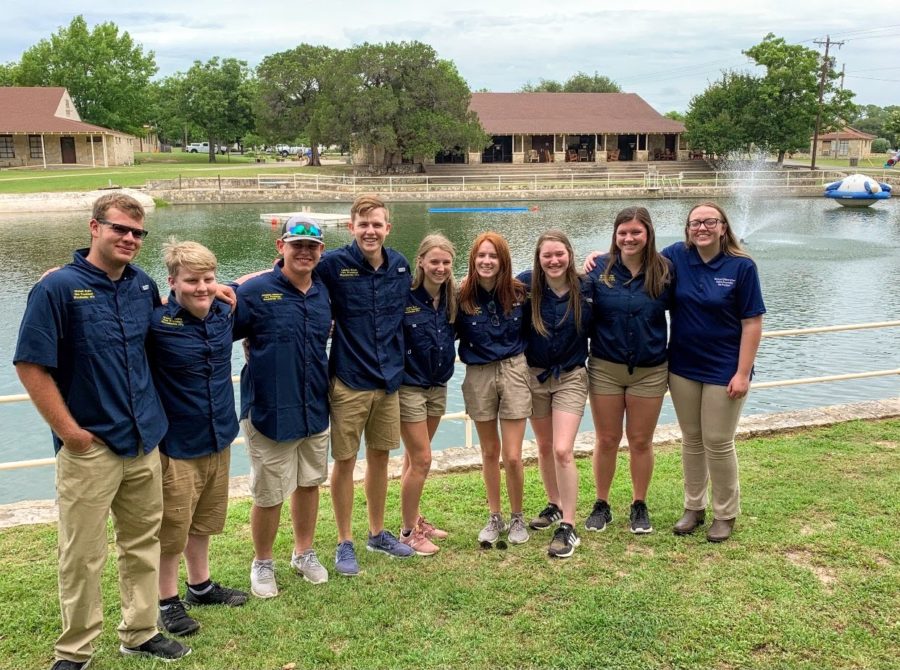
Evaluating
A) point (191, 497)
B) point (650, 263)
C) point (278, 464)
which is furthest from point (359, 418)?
point (650, 263)

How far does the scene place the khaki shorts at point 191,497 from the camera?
11.2ft

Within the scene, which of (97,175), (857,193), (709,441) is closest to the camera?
(709,441)

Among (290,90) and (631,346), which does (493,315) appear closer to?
(631,346)

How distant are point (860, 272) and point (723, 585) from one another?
2024 cm

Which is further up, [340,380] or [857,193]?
[857,193]

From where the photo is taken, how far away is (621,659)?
10.4ft

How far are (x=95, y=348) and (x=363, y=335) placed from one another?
1.33 m

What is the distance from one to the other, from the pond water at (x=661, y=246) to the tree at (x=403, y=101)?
26.2 feet

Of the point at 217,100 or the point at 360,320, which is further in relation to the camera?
the point at 217,100

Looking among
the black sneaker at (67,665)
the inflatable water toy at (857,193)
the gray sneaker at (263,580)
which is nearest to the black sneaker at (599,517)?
the gray sneaker at (263,580)

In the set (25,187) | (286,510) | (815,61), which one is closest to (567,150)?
(815,61)

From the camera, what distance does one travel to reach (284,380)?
370 centimetres

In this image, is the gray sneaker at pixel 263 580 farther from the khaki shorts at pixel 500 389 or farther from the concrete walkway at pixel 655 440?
the concrete walkway at pixel 655 440

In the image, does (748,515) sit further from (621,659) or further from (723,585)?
(621,659)
